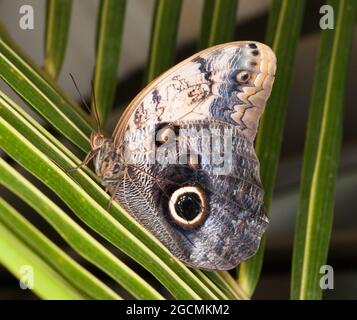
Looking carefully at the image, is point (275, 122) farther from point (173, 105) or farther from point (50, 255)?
point (50, 255)

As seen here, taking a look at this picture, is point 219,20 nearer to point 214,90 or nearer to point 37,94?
point 214,90

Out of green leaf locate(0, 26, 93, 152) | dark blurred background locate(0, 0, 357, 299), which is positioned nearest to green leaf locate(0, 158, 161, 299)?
green leaf locate(0, 26, 93, 152)

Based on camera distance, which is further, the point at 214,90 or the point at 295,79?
the point at 295,79

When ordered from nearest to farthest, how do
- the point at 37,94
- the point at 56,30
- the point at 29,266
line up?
the point at 29,266, the point at 37,94, the point at 56,30

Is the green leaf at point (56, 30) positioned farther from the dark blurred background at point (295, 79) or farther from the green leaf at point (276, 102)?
the dark blurred background at point (295, 79)

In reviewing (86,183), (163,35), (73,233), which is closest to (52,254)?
(73,233)

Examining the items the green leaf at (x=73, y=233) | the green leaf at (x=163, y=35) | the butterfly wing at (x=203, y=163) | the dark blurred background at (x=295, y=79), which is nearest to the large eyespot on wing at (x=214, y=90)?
the butterfly wing at (x=203, y=163)
